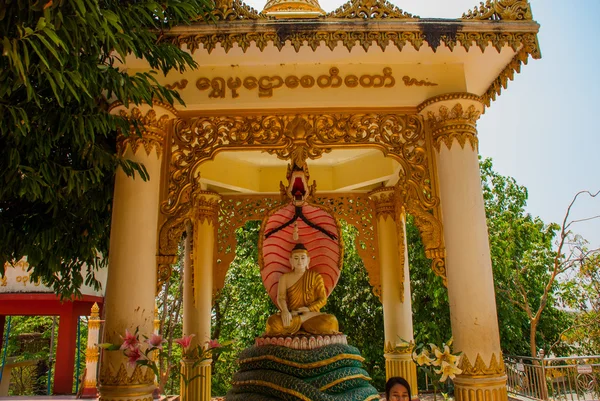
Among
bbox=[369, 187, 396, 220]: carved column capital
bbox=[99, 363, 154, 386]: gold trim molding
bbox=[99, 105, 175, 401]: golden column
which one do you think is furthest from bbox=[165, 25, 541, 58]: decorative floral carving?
bbox=[369, 187, 396, 220]: carved column capital

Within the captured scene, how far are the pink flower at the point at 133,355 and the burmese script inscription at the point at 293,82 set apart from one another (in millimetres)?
2886

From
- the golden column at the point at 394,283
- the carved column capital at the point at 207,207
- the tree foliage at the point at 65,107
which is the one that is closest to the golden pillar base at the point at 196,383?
the carved column capital at the point at 207,207

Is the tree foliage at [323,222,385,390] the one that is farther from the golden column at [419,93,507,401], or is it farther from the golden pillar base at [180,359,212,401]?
the golden column at [419,93,507,401]

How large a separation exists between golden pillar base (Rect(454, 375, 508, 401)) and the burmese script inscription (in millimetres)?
3242

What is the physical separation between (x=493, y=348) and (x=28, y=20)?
193 inches

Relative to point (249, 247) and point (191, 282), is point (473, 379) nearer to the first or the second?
point (191, 282)

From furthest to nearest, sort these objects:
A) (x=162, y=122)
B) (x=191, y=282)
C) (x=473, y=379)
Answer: (x=191, y=282) → (x=162, y=122) → (x=473, y=379)

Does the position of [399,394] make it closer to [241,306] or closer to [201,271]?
[201,271]

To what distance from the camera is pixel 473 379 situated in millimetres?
4816

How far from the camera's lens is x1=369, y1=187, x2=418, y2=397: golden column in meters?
8.18

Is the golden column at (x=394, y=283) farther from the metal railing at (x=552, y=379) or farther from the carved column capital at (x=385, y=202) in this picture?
the metal railing at (x=552, y=379)

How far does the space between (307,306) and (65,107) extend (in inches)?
138

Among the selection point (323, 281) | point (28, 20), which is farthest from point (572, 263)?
point (28, 20)

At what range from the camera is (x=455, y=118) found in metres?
5.45
